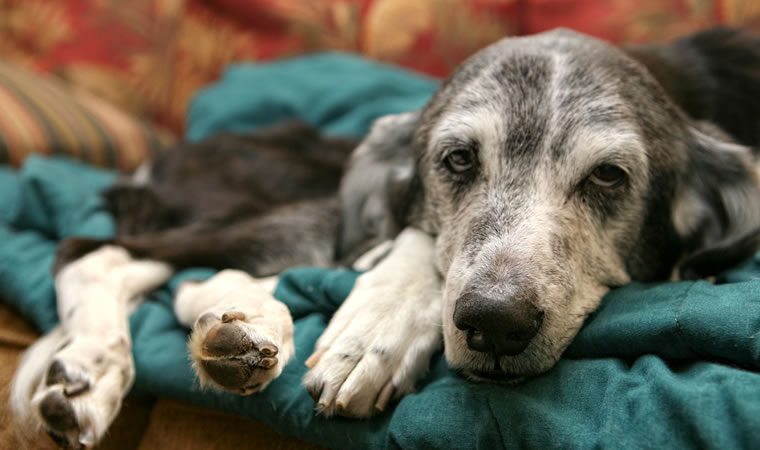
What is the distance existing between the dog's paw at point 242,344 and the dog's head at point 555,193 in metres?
0.36

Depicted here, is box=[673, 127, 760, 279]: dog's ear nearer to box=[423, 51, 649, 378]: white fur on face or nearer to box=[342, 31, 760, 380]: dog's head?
box=[342, 31, 760, 380]: dog's head

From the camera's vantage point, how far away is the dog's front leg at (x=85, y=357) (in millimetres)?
1345

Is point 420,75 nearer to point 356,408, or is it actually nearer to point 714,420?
point 356,408

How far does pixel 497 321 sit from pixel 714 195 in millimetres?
938

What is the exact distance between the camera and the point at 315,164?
2570 millimetres

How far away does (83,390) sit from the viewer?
4.61ft

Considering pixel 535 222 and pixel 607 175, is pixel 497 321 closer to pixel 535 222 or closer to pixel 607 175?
pixel 535 222

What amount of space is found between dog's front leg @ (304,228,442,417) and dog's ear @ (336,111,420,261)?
390mm

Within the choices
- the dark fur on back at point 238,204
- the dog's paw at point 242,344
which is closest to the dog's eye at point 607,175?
the dog's paw at point 242,344

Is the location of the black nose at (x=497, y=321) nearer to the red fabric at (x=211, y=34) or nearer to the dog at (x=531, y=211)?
the dog at (x=531, y=211)

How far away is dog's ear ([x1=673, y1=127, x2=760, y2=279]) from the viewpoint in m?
1.67

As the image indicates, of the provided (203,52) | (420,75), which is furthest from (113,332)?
(203,52)

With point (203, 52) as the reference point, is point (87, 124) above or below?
below

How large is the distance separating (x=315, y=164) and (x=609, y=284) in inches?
54.5
